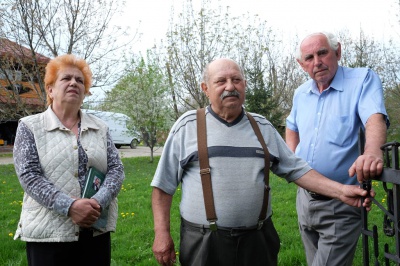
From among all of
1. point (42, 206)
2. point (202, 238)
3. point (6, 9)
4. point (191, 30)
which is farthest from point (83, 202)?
point (191, 30)

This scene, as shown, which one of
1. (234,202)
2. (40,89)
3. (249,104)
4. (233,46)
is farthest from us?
(233,46)

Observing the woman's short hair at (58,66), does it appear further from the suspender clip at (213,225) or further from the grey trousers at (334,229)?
the grey trousers at (334,229)

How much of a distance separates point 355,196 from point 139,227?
4376 millimetres

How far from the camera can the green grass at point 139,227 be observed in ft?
16.4

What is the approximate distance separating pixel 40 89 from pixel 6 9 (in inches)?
109

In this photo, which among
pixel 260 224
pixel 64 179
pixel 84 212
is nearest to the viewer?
pixel 260 224

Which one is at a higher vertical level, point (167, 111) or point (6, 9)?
point (6, 9)

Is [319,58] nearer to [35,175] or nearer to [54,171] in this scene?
[54,171]

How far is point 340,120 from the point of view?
307 cm

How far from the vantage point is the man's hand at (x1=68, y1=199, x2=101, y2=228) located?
9.41 feet

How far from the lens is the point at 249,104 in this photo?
20.1m

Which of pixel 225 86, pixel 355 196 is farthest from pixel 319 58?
pixel 355 196

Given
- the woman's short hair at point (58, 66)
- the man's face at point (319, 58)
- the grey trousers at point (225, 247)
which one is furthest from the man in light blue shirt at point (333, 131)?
the woman's short hair at point (58, 66)

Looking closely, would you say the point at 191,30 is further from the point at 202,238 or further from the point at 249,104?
the point at 202,238
